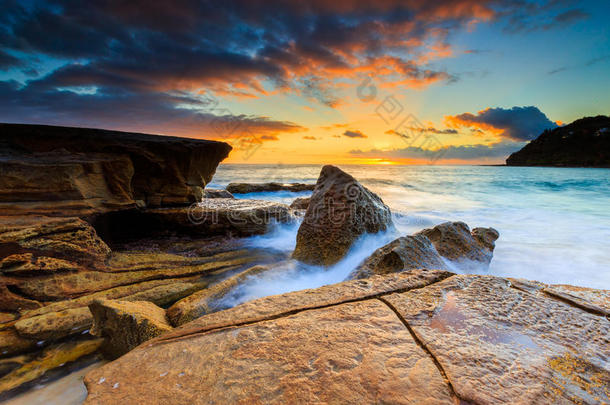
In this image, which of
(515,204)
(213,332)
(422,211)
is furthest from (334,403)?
(515,204)

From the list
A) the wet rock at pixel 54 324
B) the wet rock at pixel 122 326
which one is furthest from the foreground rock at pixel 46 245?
the wet rock at pixel 122 326

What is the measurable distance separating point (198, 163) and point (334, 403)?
5.43 m

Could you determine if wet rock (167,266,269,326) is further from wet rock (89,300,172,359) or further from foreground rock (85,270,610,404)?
foreground rock (85,270,610,404)

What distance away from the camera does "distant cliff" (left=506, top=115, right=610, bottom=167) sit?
41.2 meters

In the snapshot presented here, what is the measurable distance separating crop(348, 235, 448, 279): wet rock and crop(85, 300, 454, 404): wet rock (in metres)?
1.28

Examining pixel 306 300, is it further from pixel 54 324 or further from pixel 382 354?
pixel 54 324

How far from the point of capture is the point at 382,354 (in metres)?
1.25

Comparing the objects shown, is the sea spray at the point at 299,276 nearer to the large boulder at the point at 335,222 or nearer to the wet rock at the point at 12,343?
the large boulder at the point at 335,222

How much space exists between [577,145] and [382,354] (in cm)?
6529

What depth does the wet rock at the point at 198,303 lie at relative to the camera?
254 cm

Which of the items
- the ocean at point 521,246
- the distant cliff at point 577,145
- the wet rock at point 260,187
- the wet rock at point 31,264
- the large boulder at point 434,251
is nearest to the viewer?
the wet rock at point 31,264

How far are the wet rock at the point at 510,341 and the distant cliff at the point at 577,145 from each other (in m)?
61.2

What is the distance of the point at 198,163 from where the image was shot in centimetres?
555

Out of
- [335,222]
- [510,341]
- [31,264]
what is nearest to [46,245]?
[31,264]
